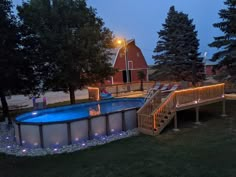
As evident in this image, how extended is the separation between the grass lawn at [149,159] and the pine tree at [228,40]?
17.6ft

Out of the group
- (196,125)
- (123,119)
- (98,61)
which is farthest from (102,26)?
(196,125)

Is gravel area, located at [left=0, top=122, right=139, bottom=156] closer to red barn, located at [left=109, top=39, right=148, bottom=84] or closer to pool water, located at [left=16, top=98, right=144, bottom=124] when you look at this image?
pool water, located at [left=16, top=98, right=144, bottom=124]

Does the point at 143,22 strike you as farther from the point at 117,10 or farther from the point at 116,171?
the point at 116,171

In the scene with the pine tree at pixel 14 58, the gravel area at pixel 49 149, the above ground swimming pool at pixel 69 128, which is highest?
the pine tree at pixel 14 58

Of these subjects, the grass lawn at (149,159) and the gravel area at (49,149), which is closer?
the grass lawn at (149,159)

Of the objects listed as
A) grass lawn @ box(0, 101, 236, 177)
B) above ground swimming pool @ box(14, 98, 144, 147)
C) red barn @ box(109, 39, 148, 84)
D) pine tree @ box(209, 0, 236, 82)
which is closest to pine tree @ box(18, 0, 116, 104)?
above ground swimming pool @ box(14, 98, 144, 147)

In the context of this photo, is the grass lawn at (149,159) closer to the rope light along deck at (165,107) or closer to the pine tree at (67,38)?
the rope light along deck at (165,107)

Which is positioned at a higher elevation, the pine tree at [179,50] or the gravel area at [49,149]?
the pine tree at [179,50]

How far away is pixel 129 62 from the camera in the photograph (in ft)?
111

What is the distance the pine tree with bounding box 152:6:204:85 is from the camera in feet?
62.6

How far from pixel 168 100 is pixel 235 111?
4.82 m

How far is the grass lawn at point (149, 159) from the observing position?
582cm

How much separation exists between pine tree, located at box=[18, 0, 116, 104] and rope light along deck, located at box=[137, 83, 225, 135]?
481cm

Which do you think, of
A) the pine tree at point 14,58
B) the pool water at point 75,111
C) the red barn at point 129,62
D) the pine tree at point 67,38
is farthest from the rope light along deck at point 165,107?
the red barn at point 129,62
